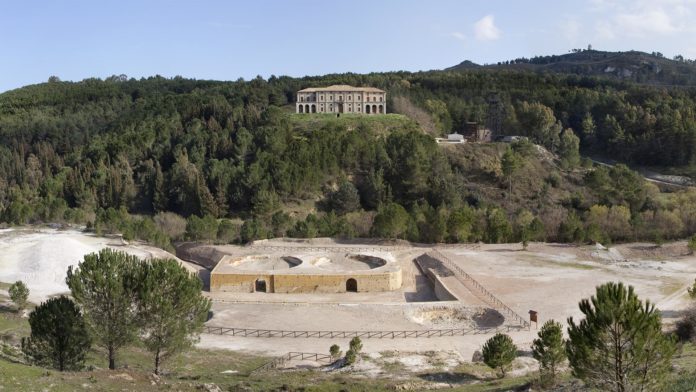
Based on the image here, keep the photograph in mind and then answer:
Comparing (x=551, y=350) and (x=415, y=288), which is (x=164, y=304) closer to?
(x=551, y=350)

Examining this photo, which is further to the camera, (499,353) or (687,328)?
(687,328)

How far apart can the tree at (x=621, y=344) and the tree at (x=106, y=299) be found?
12.6 meters

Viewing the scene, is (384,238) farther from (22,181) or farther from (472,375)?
(22,181)

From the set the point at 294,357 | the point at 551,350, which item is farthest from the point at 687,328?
the point at 294,357

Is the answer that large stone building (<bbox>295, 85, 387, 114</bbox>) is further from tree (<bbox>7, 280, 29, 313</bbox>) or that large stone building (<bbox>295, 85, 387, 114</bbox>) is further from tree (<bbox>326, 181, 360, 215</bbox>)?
tree (<bbox>7, 280, 29, 313</bbox>)

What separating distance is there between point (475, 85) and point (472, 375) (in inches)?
3383

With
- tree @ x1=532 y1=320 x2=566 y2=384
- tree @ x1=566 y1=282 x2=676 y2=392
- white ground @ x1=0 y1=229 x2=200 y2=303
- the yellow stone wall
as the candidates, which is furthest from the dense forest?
tree @ x1=566 y1=282 x2=676 y2=392

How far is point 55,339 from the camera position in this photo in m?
17.4

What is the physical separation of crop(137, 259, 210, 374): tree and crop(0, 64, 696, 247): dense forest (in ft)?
93.9

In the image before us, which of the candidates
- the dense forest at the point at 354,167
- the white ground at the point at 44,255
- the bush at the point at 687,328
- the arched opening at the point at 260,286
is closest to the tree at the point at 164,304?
the white ground at the point at 44,255

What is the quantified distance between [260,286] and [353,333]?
10.9m

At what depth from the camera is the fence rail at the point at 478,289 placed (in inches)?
1077

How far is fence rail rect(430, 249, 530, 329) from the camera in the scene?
89.8 ft

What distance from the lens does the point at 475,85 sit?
3962 inches
